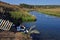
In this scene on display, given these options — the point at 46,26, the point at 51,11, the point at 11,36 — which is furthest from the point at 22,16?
the point at 11,36

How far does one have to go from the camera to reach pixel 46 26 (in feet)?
27.3

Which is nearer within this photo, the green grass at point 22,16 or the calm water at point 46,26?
the calm water at point 46,26

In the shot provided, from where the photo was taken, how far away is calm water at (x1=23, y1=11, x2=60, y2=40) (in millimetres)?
7813

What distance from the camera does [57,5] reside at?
857 cm

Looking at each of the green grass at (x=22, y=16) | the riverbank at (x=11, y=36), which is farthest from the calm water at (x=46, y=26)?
the riverbank at (x=11, y=36)

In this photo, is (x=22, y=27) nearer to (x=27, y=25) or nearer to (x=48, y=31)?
(x=27, y=25)

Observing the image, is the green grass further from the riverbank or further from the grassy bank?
the riverbank

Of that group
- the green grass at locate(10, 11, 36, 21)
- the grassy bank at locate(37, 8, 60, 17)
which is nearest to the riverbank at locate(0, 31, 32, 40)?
the green grass at locate(10, 11, 36, 21)

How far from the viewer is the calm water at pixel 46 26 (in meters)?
7.81

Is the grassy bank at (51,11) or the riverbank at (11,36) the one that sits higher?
the grassy bank at (51,11)

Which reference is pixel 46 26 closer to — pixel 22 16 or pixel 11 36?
pixel 22 16

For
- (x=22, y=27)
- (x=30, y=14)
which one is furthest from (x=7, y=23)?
(x=30, y=14)

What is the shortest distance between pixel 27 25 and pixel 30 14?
0.58 meters

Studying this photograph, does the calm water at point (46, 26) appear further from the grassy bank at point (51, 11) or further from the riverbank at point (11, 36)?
the riverbank at point (11, 36)
